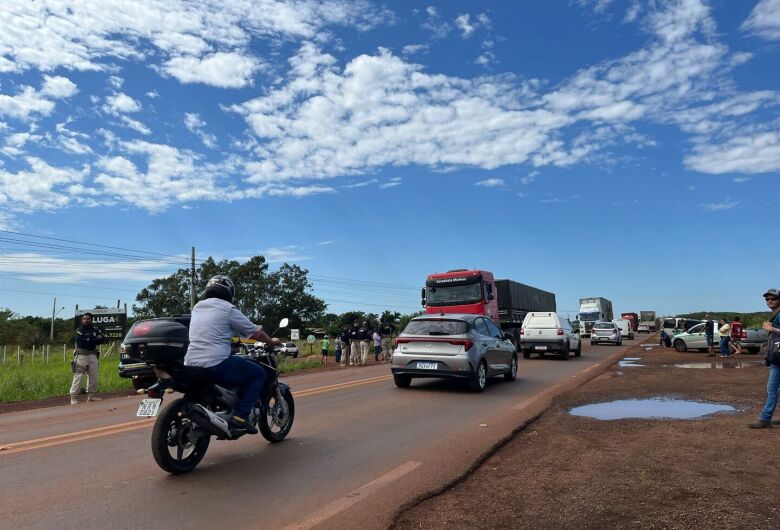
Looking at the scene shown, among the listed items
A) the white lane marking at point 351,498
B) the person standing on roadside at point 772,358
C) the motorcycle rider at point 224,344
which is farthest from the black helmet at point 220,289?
the person standing on roadside at point 772,358

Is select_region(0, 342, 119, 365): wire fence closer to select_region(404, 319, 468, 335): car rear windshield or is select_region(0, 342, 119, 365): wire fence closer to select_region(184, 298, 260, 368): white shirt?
select_region(404, 319, 468, 335): car rear windshield

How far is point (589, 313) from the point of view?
55156 mm

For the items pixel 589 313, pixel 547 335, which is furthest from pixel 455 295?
pixel 589 313

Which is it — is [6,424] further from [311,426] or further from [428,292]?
[428,292]

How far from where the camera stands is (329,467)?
590 cm

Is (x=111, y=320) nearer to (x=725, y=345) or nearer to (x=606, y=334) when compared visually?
(x=606, y=334)

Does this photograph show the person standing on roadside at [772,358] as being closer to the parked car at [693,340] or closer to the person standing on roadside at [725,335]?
the person standing on roadside at [725,335]

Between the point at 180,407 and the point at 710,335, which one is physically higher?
the point at 710,335

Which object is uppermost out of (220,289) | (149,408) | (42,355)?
(220,289)

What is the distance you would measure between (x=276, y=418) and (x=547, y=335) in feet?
57.5

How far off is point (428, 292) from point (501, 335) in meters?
10.3

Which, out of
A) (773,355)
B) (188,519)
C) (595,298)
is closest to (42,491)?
(188,519)

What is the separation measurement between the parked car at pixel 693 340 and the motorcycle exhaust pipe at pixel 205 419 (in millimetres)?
27275

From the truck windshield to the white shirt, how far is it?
1762 centimetres
